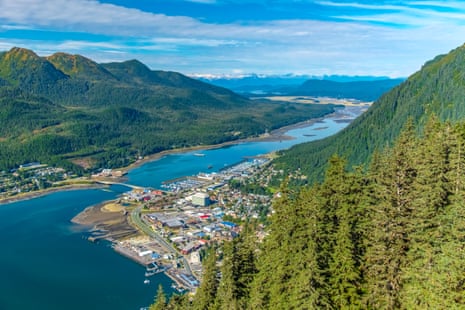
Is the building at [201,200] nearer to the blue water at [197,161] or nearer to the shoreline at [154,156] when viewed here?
the blue water at [197,161]

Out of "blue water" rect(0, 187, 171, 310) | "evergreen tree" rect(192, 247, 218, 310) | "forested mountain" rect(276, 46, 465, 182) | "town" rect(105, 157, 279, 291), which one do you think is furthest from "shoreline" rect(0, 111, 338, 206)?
"evergreen tree" rect(192, 247, 218, 310)

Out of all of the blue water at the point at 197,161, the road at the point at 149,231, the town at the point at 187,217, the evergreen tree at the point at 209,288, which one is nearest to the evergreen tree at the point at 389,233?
the evergreen tree at the point at 209,288

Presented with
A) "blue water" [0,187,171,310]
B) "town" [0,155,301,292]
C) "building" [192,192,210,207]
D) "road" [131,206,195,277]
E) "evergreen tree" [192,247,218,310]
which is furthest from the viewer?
"building" [192,192,210,207]

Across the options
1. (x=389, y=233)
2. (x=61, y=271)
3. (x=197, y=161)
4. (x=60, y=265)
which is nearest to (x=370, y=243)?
(x=389, y=233)

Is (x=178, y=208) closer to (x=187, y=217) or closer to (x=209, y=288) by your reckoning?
(x=187, y=217)

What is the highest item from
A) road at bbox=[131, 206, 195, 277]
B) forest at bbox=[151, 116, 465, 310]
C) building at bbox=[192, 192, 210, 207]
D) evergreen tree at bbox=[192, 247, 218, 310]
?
forest at bbox=[151, 116, 465, 310]

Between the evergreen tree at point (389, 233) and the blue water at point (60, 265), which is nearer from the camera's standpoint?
the evergreen tree at point (389, 233)

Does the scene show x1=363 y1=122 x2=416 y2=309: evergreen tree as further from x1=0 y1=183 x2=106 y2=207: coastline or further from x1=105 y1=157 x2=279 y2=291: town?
Result: x1=0 y1=183 x2=106 y2=207: coastline
